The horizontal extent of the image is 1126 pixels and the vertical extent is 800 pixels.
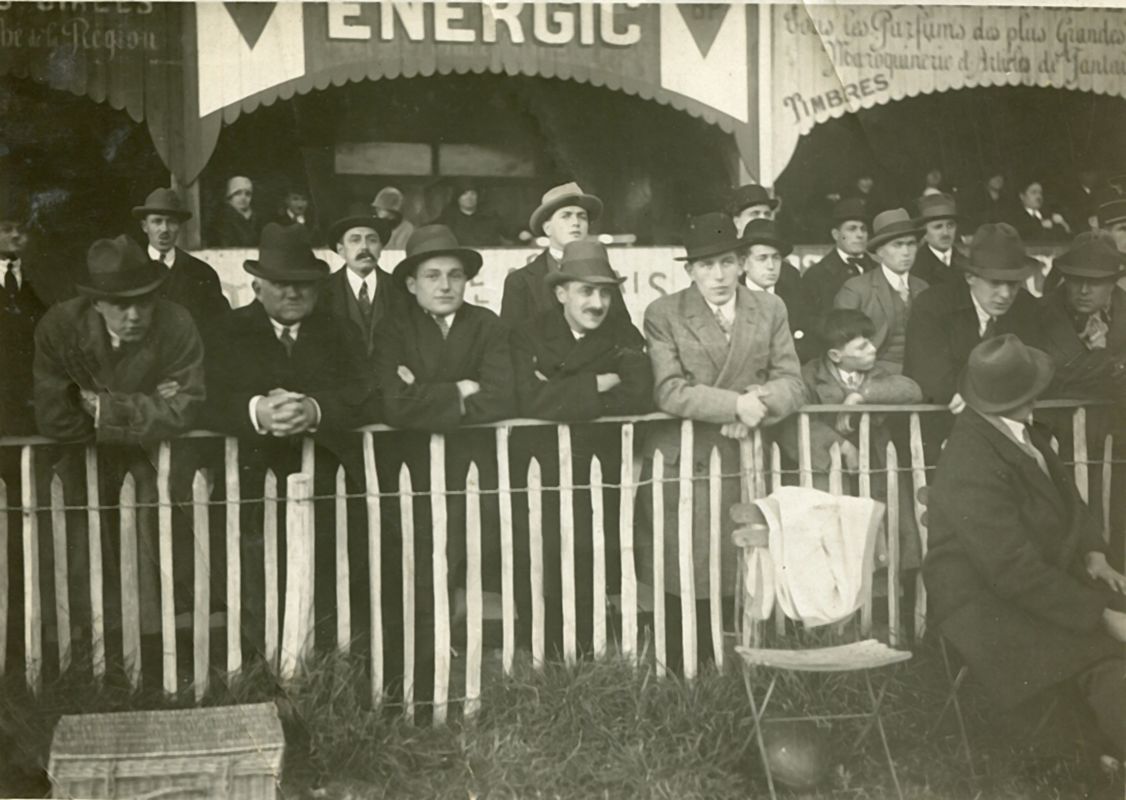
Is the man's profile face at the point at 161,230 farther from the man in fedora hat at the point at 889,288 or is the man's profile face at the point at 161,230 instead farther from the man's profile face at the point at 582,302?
the man in fedora hat at the point at 889,288

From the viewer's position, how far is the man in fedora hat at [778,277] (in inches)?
154

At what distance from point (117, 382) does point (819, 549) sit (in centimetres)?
249

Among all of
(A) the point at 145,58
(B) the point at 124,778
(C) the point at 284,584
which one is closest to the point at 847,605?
(C) the point at 284,584

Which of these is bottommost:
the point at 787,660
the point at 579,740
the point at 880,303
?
the point at 579,740

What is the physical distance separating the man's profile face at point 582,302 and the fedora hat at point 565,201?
0.24 metres

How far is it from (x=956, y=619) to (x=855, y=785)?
69 centimetres

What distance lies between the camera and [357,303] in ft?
12.5

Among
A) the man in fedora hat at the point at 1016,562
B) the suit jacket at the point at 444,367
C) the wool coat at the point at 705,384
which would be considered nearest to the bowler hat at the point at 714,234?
the wool coat at the point at 705,384

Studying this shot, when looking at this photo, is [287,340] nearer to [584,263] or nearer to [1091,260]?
[584,263]

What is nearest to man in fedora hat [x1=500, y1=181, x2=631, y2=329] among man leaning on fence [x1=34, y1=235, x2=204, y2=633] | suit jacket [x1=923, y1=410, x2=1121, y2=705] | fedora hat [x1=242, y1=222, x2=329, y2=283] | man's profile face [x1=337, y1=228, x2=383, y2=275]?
man's profile face [x1=337, y1=228, x2=383, y2=275]

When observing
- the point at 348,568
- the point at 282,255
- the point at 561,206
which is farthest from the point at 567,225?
the point at 348,568

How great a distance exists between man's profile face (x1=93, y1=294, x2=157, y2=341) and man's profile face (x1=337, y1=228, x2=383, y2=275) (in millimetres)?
661

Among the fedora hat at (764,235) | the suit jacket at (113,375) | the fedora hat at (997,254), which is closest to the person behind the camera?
the suit jacket at (113,375)

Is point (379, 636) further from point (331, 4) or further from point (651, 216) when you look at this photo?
point (331, 4)
